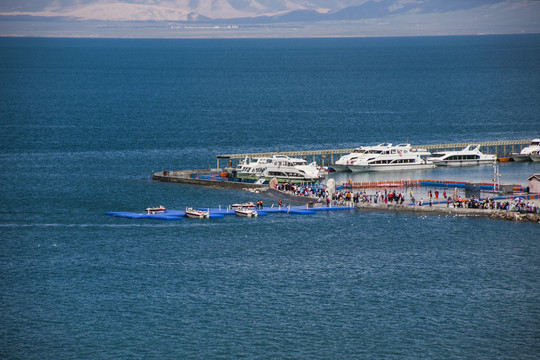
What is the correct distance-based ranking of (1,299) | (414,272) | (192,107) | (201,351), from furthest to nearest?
(192,107) < (414,272) < (1,299) < (201,351)

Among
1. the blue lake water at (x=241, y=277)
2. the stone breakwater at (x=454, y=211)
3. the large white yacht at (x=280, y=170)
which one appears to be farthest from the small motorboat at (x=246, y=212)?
the large white yacht at (x=280, y=170)

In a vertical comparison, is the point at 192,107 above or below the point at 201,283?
above

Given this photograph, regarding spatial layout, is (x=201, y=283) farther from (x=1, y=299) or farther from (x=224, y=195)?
(x=224, y=195)

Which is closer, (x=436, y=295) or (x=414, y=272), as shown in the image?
(x=436, y=295)

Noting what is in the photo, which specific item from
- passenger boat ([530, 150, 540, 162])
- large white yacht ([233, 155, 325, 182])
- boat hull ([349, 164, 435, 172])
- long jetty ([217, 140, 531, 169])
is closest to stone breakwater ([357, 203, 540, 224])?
large white yacht ([233, 155, 325, 182])

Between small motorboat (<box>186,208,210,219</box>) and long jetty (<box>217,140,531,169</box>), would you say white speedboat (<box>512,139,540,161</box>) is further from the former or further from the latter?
small motorboat (<box>186,208,210,219</box>)

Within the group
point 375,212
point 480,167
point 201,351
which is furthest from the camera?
point 480,167

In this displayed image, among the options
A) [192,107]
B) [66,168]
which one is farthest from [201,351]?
[192,107]

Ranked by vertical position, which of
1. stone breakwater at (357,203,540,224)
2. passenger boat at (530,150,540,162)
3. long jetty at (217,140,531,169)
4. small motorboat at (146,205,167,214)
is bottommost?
stone breakwater at (357,203,540,224)
